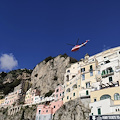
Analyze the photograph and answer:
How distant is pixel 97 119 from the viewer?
28.0 metres

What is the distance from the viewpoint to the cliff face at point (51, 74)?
80.4 meters

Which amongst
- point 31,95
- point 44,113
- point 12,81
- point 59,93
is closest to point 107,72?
point 59,93

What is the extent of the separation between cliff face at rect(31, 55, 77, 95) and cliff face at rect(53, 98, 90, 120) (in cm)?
3146

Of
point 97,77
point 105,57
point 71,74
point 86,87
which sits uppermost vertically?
point 105,57

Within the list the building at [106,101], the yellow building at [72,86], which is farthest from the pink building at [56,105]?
the building at [106,101]

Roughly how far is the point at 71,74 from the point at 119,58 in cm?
2178

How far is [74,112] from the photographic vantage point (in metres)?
40.0

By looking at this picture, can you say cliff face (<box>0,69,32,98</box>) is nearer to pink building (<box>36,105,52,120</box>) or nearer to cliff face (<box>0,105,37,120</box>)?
cliff face (<box>0,105,37,120</box>)

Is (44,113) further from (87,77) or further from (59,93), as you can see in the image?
(87,77)

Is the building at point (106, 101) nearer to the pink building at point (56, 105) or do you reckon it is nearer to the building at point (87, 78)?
the building at point (87, 78)

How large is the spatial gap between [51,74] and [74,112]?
46.8m

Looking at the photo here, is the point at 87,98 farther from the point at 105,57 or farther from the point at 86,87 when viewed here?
the point at 105,57

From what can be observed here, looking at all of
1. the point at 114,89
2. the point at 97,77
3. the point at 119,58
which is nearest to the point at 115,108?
the point at 114,89

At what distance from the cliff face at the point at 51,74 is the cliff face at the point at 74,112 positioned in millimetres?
31457
